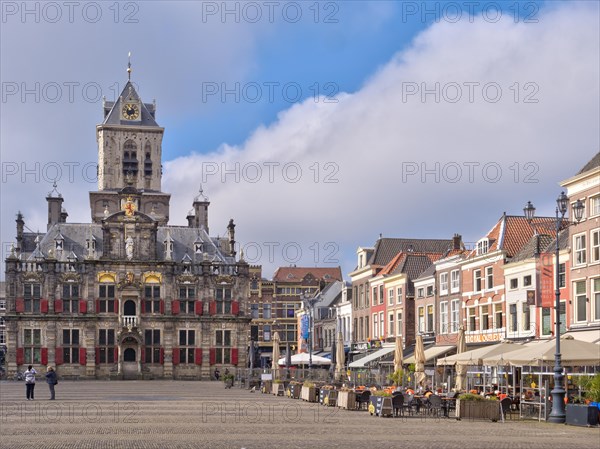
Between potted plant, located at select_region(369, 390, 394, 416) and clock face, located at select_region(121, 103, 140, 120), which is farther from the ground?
clock face, located at select_region(121, 103, 140, 120)

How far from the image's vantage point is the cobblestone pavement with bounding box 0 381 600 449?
21734 millimetres

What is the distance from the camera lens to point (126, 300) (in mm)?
94812

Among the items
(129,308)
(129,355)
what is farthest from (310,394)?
(129,308)

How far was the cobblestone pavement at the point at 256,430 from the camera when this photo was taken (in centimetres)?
2173

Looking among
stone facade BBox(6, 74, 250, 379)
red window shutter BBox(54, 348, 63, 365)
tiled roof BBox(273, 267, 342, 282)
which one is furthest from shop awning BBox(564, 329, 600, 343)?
tiled roof BBox(273, 267, 342, 282)

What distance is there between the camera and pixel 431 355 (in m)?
51.5

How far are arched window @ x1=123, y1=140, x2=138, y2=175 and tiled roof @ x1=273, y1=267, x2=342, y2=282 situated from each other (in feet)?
75.7

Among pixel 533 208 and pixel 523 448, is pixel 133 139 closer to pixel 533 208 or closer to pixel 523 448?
pixel 533 208

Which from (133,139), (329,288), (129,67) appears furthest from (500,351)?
(129,67)

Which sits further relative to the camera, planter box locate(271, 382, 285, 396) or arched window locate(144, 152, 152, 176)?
arched window locate(144, 152, 152, 176)

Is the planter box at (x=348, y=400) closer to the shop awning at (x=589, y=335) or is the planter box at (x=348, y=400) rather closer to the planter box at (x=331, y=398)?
the planter box at (x=331, y=398)

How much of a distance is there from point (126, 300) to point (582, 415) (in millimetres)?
70042

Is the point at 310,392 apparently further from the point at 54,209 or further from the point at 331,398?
the point at 54,209

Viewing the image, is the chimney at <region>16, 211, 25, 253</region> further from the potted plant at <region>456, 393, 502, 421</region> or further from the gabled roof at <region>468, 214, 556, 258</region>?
the potted plant at <region>456, 393, 502, 421</region>
